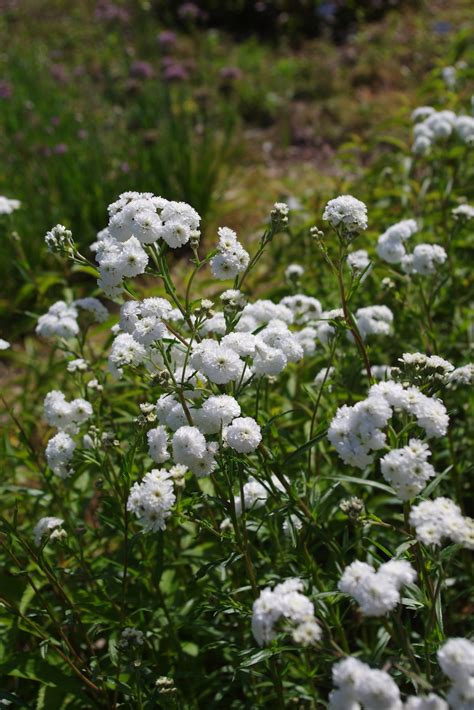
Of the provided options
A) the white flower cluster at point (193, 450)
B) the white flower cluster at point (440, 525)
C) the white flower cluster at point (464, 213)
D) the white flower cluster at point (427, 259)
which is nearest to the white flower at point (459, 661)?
the white flower cluster at point (440, 525)

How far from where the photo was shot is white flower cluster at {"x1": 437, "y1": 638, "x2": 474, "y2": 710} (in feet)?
4.44

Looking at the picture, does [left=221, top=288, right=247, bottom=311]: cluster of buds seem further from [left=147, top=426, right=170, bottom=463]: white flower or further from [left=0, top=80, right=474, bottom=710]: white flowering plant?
[left=147, top=426, right=170, bottom=463]: white flower

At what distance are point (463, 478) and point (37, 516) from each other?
6.78 feet

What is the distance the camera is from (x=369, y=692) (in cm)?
133

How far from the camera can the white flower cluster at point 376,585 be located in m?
1.43

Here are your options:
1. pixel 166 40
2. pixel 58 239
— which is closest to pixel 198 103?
pixel 166 40

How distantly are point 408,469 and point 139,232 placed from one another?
3.32ft

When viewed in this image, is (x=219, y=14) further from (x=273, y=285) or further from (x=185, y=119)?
(x=273, y=285)

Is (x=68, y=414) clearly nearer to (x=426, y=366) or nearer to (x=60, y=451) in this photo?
(x=60, y=451)

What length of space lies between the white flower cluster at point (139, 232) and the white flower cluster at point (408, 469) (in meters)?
0.88

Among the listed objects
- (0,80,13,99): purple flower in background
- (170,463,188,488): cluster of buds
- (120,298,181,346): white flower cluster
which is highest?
(120,298,181,346): white flower cluster

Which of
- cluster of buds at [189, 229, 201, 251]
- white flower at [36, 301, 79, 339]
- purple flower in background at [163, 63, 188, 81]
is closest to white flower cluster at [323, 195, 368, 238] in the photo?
cluster of buds at [189, 229, 201, 251]

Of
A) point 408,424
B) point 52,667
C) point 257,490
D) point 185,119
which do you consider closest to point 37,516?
point 52,667

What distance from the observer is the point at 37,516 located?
3.29 metres
